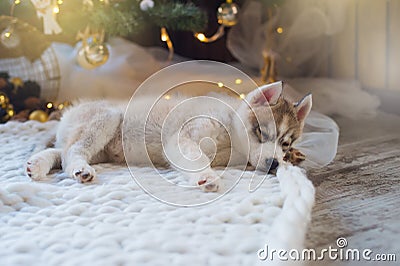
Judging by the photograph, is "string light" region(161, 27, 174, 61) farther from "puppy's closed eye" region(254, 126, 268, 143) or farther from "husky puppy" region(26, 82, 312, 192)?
"puppy's closed eye" region(254, 126, 268, 143)

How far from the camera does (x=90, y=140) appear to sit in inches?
50.4

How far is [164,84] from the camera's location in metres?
1.50

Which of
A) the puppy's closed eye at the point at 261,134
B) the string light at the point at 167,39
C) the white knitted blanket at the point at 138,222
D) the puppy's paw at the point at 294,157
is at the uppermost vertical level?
the string light at the point at 167,39

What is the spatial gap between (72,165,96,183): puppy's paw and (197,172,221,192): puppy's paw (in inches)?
9.7

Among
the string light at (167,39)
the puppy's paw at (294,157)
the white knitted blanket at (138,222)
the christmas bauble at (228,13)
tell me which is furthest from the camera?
the string light at (167,39)

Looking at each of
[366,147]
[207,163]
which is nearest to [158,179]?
[207,163]

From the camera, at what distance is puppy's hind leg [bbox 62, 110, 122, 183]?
1225 mm

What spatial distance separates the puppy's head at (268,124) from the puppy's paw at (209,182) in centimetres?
15

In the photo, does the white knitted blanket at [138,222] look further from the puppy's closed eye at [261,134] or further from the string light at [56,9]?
the string light at [56,9]

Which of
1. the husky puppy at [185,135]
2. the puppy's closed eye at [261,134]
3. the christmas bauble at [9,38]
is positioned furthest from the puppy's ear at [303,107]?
the christmas bauble at [9,38]

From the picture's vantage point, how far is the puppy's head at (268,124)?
121 centimetres

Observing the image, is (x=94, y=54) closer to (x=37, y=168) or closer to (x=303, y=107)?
(x=37, y=168)

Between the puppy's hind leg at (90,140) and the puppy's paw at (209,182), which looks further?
the puppy's hind leg at (90,140)

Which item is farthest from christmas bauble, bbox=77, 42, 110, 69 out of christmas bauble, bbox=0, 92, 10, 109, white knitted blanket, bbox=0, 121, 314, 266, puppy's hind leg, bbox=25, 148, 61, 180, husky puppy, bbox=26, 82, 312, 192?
white knitted blanket, bbox=0, 121, 314, 266
